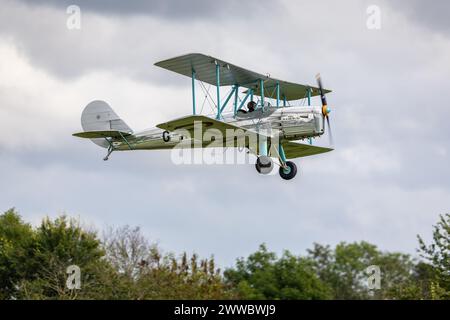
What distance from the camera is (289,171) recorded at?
28703mm

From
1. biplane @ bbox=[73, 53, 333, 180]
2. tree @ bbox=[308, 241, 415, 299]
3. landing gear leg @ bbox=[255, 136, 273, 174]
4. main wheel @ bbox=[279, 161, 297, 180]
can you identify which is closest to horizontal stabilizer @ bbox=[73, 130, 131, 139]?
biplane @ bbox=[73, 53, 333, 180]

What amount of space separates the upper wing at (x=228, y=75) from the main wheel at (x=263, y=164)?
10.1ft

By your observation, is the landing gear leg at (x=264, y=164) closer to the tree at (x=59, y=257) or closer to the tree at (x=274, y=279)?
the tree at (x=59, y=257)

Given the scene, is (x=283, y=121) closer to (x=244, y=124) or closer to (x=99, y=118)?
(x=244, y=124)

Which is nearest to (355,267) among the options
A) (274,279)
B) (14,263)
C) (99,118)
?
(274,279)

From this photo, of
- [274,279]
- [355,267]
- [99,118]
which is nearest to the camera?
[99,118]

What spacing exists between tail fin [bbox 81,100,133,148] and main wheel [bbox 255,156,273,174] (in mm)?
6715

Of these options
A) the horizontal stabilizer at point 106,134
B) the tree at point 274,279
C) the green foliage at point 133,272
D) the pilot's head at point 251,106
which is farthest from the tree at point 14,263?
the pilot's head at point 251,106

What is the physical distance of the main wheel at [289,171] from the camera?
2861cm

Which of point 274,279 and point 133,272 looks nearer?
point 133,272

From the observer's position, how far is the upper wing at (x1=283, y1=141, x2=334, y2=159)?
30297 millimetres

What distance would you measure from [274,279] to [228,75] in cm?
6034

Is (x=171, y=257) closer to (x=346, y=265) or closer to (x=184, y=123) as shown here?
(x=184, y=123)
